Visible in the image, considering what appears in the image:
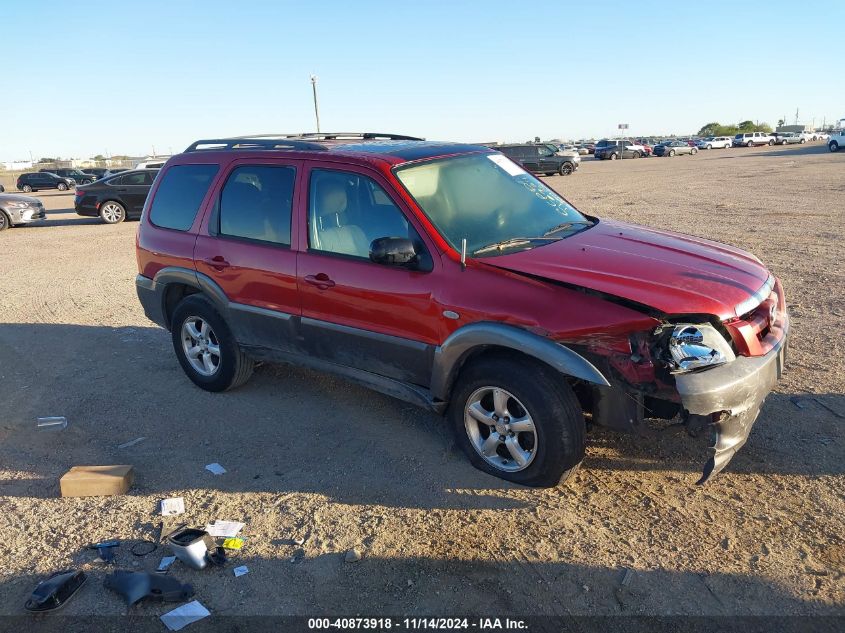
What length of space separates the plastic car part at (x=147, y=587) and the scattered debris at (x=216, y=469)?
110 cm

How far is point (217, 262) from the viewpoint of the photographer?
509cm

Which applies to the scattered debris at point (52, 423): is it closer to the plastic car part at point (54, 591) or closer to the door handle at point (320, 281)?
the plastic car part at point (54, 591)

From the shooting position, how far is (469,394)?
386cm

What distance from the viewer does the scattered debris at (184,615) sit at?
285 centimetres

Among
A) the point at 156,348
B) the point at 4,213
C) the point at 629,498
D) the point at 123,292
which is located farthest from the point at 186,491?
the point at 4,213

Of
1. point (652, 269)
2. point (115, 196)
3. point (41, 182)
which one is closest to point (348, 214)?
point (652, 269)

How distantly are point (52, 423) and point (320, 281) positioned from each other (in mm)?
2454

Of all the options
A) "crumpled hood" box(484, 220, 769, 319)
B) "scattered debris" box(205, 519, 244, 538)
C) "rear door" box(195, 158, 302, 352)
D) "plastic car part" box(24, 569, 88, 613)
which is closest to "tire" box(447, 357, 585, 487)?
"crumpled hood" box(484, 220, 769, 319)

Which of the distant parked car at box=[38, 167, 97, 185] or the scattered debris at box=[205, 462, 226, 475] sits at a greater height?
the distant parked car at box=[38, 167, 97, 185]

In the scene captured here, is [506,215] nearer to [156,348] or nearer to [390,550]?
Result: [390,550]

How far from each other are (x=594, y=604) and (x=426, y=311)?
1.82 metres

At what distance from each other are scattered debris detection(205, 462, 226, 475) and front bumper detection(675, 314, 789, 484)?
283 centimetres

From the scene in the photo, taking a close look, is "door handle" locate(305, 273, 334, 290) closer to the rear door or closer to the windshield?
the rear door

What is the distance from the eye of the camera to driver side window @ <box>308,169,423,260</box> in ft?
13.7
